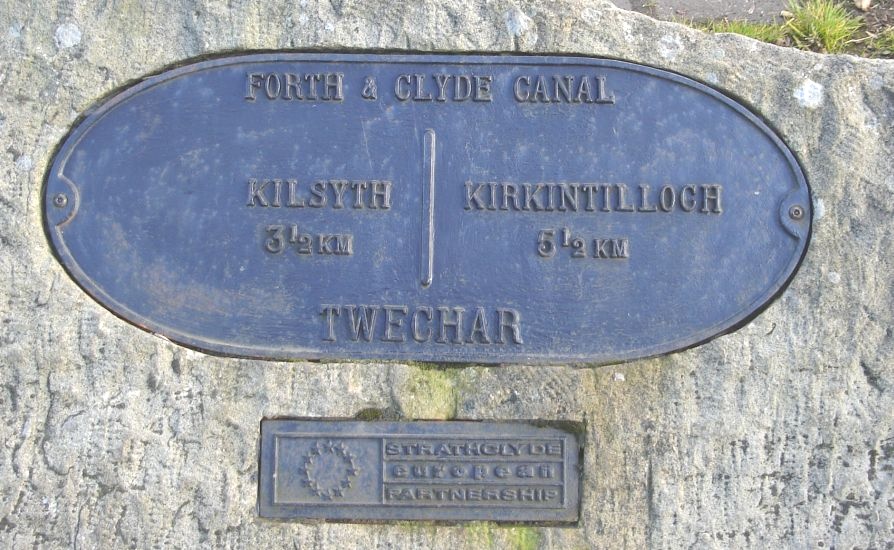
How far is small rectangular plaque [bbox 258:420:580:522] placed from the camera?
2.60 meters

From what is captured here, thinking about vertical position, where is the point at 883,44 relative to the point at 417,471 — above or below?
above

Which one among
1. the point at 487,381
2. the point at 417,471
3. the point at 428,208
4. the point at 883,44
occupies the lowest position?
the point at 417,471

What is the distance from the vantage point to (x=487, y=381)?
8.66ft

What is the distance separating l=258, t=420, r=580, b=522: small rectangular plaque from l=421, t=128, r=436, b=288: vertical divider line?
467 mm

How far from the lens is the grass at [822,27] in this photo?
333 centimetres

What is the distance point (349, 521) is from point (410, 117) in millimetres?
1260

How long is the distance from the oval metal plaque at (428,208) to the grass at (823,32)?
2.86ft

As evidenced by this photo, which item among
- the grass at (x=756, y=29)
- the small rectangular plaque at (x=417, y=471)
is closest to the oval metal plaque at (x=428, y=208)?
Result: the small rectangular plaque at (x=417, y=471)

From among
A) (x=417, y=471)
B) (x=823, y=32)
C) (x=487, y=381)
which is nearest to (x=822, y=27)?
(x=823, y=32)

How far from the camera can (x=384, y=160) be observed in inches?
107

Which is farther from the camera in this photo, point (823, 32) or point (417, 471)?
point (823, 32)

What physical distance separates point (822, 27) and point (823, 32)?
0.02 m

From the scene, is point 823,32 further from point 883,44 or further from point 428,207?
point 428,207

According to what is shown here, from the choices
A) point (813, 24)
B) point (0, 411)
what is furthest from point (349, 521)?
point (813, 24)
